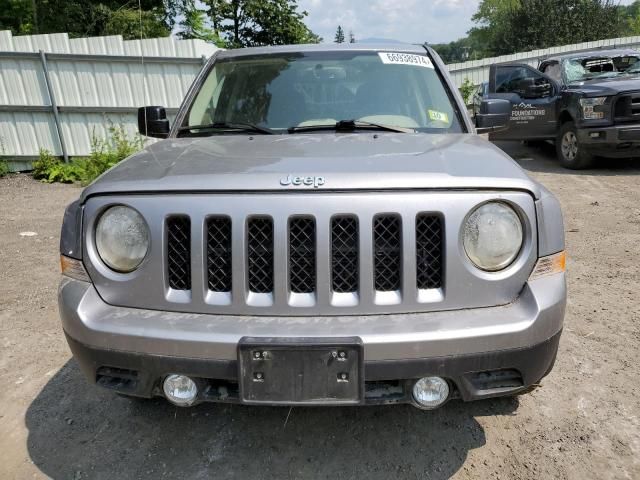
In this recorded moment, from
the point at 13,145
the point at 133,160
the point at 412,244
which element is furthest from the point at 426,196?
the point at 13,145

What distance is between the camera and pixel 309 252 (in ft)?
6.23

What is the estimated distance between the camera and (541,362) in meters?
1.95

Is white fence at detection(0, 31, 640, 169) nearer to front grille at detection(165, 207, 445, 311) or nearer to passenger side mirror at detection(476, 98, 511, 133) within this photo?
passenger side mirror at detection(476, 98, 511, 133)

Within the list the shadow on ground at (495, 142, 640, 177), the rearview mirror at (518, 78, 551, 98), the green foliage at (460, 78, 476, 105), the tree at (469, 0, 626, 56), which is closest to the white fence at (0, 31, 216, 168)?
the rearview mirror at (518, 78, 551, 98)

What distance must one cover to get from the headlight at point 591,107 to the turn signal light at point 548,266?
6787 millimetres

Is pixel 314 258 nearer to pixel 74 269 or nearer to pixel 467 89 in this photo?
pixel 74 269

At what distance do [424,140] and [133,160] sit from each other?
1.37 metres

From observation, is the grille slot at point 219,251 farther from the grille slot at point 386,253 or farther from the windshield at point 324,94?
the windshield at point 324,94

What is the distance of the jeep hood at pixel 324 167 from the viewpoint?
1901mm

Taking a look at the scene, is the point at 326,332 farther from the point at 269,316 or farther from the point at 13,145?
the point at 13,145

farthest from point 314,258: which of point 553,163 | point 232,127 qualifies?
point 553,163

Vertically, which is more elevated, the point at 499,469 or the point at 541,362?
the point at 541,362

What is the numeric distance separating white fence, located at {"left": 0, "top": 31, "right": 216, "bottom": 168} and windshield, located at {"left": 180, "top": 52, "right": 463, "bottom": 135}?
21.3 feet

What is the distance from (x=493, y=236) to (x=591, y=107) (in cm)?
707
